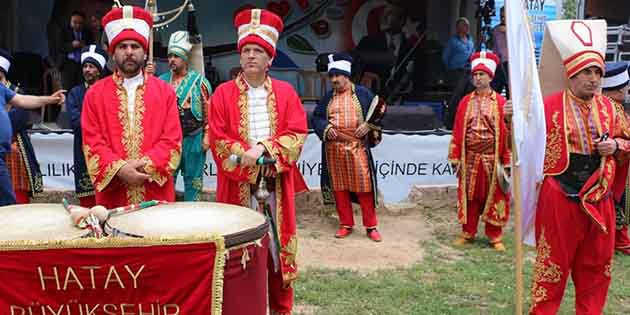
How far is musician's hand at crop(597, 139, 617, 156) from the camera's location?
12.1 feet

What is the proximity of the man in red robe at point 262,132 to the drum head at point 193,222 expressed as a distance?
724 millimetres

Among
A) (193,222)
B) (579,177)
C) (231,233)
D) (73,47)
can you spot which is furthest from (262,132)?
(73,47)

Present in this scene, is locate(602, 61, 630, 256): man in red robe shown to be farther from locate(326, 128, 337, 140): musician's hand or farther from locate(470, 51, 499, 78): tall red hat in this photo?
locate(326, 128, 337, 140): musician's hand

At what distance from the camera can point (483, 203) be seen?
6.22 meters

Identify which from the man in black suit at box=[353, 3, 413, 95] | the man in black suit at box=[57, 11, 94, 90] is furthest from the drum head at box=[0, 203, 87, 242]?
the man in black suit at box=[353, 3, 413, 95]

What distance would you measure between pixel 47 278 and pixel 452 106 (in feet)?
23.2

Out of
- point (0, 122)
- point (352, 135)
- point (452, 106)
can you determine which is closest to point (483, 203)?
point (352, 135)

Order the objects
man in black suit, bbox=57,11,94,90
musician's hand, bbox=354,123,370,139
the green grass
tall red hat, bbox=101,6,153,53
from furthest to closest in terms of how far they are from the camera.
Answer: man in black suit, bbox=57,11,94,90 → musician's hand, bbox=354,123,370,139 → the green grass → tall red hat, bbox=101,6,153,53

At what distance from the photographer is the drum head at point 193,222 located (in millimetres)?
2738

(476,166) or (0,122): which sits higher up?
(0,122)

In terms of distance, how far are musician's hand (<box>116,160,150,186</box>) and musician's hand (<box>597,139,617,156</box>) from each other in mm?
2616

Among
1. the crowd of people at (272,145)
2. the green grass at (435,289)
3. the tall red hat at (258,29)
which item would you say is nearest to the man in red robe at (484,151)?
the green grass at (435,289)

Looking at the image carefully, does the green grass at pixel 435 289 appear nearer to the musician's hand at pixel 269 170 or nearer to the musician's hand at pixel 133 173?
the musician's hand at pixel 269 170

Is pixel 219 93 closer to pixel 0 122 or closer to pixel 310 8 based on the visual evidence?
pixel 0 122
